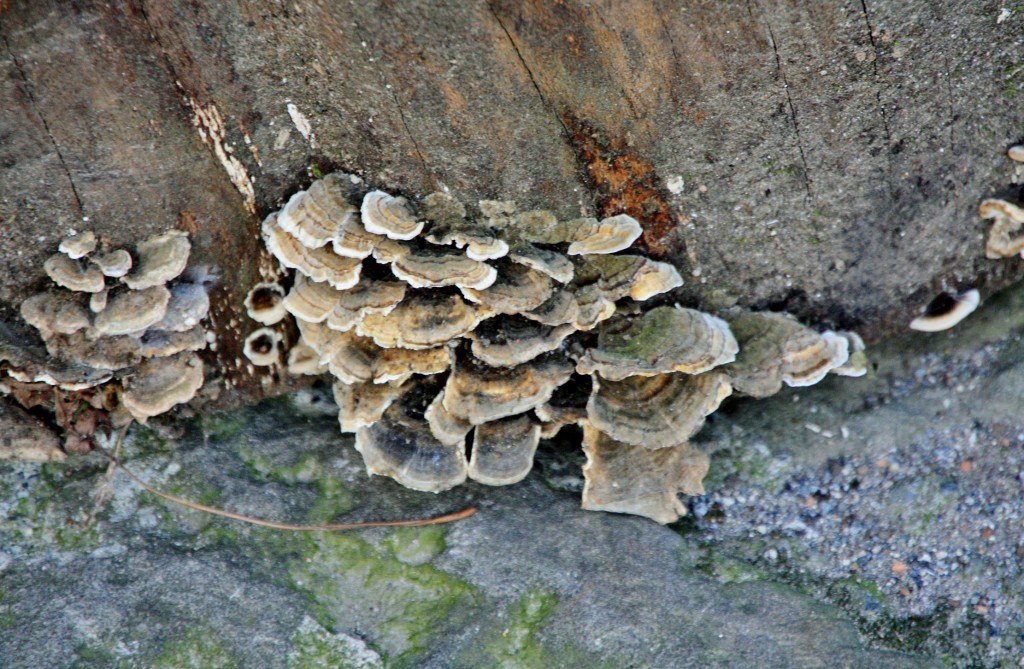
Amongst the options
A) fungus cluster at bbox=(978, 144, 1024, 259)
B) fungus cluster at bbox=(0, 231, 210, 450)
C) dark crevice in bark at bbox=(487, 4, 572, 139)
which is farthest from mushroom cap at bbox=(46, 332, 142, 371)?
fungus cluster at bbox=(978, 144, 1024, 259)

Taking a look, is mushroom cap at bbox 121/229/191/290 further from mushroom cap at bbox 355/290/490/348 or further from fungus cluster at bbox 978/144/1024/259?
fungus cluster at bbox 978/144/1024/259

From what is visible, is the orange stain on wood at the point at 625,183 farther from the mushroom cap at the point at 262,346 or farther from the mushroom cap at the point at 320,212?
the mushroom cap at the point at 262,346

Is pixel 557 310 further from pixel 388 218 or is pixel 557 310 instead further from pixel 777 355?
pixel 777 355

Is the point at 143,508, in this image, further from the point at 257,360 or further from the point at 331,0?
the point at 331,0

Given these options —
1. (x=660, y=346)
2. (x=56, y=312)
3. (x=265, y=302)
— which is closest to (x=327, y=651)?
(x=265, y=302)

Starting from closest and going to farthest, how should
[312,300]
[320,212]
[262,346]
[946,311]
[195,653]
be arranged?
[320,212] < [195,653] < [312,300] < [262,346] < [946,311]

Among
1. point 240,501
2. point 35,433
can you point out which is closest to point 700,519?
point 240,501
